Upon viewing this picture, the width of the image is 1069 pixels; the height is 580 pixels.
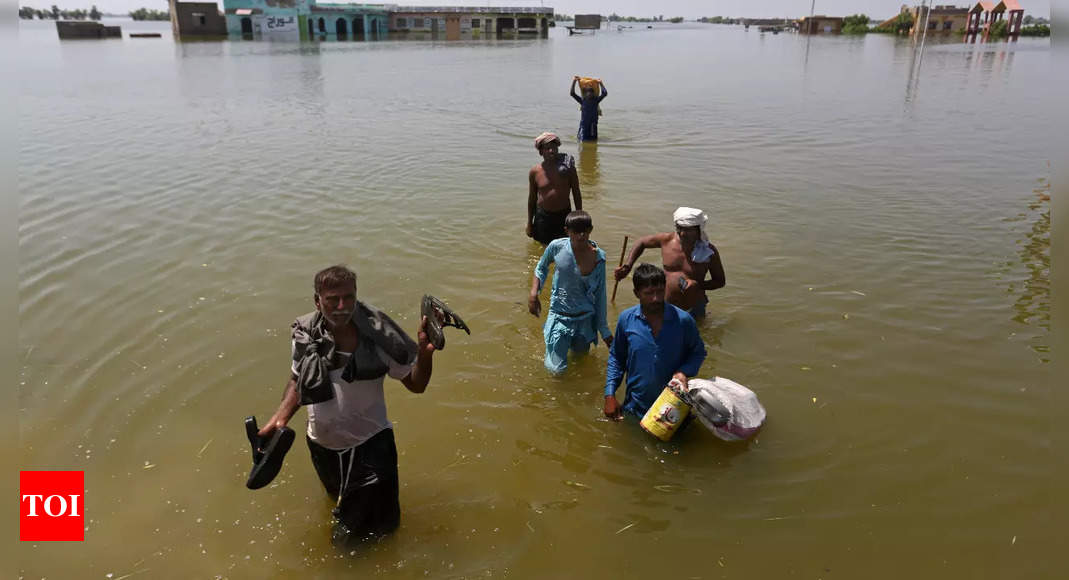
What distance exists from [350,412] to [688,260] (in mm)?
3128

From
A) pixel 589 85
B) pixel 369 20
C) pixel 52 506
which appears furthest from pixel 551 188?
pixel 369 20

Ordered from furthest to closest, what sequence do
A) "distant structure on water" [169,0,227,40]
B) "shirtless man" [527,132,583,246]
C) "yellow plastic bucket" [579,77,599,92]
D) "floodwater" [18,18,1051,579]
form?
"distant structure on water" [169,0,227,40]
"yellow plastic bucket" [579,77,599,92]
"shirtless man" [527,132,583,246]
"floodwater" [18,18,1051,579]

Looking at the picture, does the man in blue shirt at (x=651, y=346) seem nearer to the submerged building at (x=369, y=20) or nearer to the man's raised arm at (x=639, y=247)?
the man's raised arm at (x=639, y=247)

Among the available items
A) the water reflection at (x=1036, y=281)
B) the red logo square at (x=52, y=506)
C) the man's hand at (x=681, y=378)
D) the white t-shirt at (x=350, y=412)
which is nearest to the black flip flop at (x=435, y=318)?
the white t-shirt at (x=350, y=412)

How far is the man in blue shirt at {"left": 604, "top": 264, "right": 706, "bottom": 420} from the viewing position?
380 cm

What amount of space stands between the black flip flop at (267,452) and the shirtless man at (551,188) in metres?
4.43

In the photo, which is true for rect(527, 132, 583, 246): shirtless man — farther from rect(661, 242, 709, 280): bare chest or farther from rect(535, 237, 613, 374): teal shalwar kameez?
rect(535, 237, 613, 374): teal shalwar kameez

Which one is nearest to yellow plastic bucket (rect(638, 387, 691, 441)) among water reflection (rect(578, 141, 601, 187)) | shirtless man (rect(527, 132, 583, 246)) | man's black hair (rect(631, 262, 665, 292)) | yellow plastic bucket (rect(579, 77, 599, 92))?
man's black hair (rect(631, 262, 665, 292))

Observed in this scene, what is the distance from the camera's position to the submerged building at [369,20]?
67000mm

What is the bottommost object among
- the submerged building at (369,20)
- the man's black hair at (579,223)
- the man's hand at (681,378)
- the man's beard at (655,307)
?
the man's hand at (681,378)

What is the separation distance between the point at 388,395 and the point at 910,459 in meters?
3.84

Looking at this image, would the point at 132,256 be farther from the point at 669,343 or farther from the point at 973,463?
the point at 973,463

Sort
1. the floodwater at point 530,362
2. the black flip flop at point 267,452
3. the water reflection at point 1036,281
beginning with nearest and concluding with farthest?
the black flip flop at point 267,452
the floodwater at point 530,362
the water reflection at point 1036,281

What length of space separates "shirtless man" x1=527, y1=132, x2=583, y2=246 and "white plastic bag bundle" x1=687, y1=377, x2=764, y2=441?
3.19 metres
